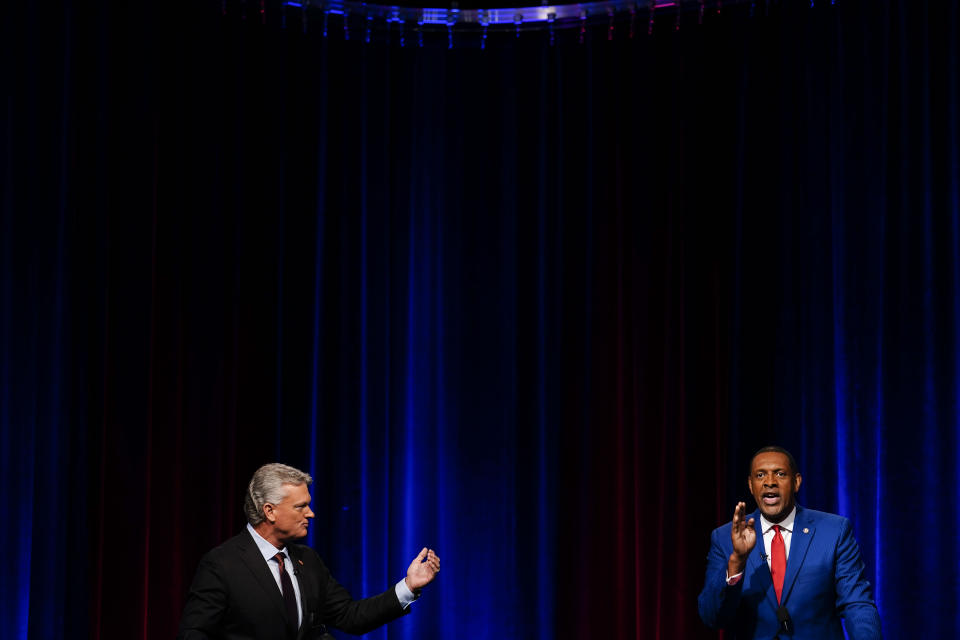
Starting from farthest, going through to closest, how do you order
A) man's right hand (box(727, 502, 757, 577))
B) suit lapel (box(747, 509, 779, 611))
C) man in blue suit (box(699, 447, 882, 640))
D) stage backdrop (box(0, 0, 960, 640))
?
stage backdrop (box(0, 0, 960, 640)), suit lapel (box(747, 509, 779, 611)), man in blue suit (box(699, 447, 882, 640)), man's right hand (box(727, 502, 757, 577))

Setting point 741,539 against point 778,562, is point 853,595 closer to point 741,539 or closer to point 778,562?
point 778,562

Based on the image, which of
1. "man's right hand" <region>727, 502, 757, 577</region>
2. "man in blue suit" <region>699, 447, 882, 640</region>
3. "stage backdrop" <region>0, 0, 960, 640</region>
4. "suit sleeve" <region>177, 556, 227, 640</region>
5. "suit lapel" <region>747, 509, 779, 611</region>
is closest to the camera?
"suit sleeve" <region>177, 556, 227, 640</region>

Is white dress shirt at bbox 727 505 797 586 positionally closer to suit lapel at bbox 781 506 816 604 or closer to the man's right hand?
suit lapel at bbox 781 506 816 604

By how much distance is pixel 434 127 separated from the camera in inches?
224

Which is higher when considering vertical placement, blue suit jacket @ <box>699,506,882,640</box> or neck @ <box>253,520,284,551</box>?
neck @ <box>253,520,284,551</box>

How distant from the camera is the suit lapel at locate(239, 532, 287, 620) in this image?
3.47 meters

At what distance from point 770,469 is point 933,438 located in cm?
113

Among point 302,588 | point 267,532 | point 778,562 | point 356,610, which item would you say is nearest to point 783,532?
point 778,562

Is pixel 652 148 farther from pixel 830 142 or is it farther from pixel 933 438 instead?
pixel 933 438

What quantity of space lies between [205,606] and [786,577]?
1.93m

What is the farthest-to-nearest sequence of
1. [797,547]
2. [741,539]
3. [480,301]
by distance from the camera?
[480,301] < [797,547] < [741,539]

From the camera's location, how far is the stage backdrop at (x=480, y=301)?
452 cm

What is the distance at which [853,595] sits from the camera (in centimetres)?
358

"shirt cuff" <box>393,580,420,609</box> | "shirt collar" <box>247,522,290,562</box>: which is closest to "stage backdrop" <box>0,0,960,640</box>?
"shirt collar" <box>247,522,290,562</box>
